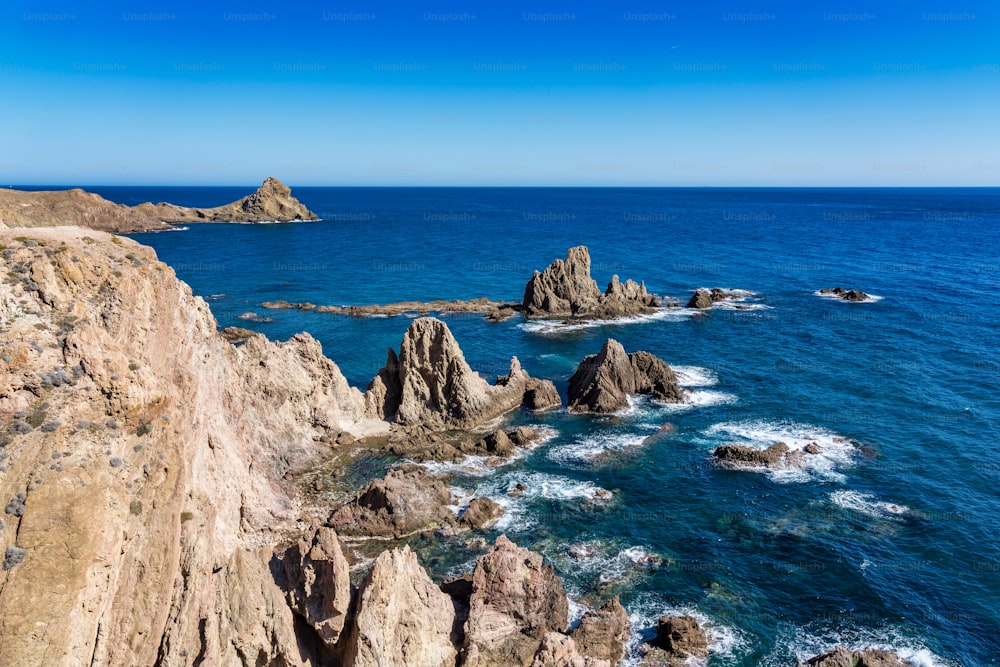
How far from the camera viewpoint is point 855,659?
25016mm

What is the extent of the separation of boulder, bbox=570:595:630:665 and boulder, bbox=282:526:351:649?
10083 millimetres

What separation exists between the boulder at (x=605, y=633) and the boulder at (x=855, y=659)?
23.8 feet

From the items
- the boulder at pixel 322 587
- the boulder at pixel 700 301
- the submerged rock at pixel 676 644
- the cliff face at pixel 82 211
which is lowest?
the submerged rock at pixel 676 644

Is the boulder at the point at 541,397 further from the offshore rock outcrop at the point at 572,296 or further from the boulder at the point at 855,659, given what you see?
the offshore rock outcrop at the point at 572,296

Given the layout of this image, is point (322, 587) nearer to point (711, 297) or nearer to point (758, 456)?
point (758, 456)

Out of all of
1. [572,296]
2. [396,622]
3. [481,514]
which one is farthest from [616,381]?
[396,622]

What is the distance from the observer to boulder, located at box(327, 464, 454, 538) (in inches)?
1334

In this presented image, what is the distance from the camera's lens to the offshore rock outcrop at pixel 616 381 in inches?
2031

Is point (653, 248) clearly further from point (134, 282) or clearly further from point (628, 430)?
point (134, 282)

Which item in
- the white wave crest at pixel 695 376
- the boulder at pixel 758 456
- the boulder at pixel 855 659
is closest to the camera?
the boulder at pixel 855 659

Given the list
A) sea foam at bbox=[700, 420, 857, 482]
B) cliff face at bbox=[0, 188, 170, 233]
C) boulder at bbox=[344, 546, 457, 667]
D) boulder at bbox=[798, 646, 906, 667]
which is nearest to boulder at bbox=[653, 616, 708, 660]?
boulder at bbox=[798, 646, 906, 667]

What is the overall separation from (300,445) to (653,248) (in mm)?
124201

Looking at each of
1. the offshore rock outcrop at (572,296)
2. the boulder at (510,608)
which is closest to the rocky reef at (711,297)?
the offshore rock outcrop at (572,296)

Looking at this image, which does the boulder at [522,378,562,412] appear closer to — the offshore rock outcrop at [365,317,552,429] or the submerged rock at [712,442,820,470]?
the offshore rock outcrop at [365,317,552,429]
